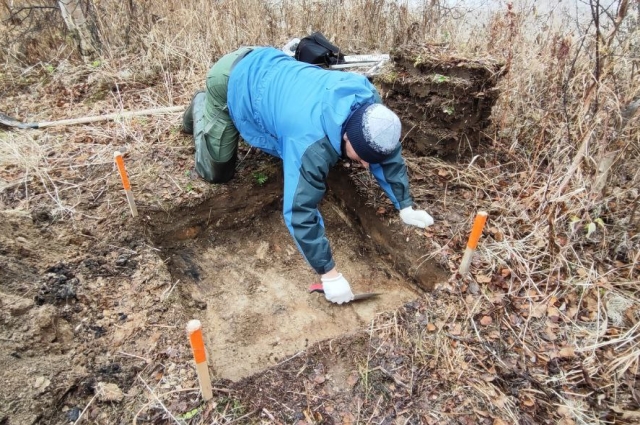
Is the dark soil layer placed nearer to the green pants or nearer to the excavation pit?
the excavation pit

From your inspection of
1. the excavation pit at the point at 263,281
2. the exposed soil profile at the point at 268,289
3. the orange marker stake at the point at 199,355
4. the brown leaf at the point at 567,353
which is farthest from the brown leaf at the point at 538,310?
the orange marker stake at the point at 199,355

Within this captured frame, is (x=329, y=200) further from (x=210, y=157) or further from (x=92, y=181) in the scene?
(x=92, y=181)

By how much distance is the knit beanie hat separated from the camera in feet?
Answer: 6.59

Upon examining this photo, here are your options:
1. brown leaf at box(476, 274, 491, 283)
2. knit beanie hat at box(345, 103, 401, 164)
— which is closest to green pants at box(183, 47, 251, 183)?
knit beanie hat at box(345, 103, 401, 164)

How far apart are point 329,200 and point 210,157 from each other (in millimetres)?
1106

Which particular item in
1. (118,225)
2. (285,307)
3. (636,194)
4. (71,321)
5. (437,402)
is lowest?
(285,307)

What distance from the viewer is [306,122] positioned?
2.24 m

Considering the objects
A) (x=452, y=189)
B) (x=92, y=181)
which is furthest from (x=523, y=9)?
(x=92, y=181)

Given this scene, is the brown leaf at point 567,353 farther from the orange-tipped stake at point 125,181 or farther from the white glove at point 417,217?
the orange-tipped stake at point 125,181

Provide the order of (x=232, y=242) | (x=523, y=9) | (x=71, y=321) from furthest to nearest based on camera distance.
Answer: (x=523, y=9)
(x=232, y=242)
(x=71, y=321)

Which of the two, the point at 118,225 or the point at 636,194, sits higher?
the point at 636,194

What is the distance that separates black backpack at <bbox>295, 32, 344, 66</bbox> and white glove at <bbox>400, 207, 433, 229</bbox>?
71.7 inches

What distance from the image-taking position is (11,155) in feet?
10.8

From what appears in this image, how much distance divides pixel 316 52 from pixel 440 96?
132 cm
